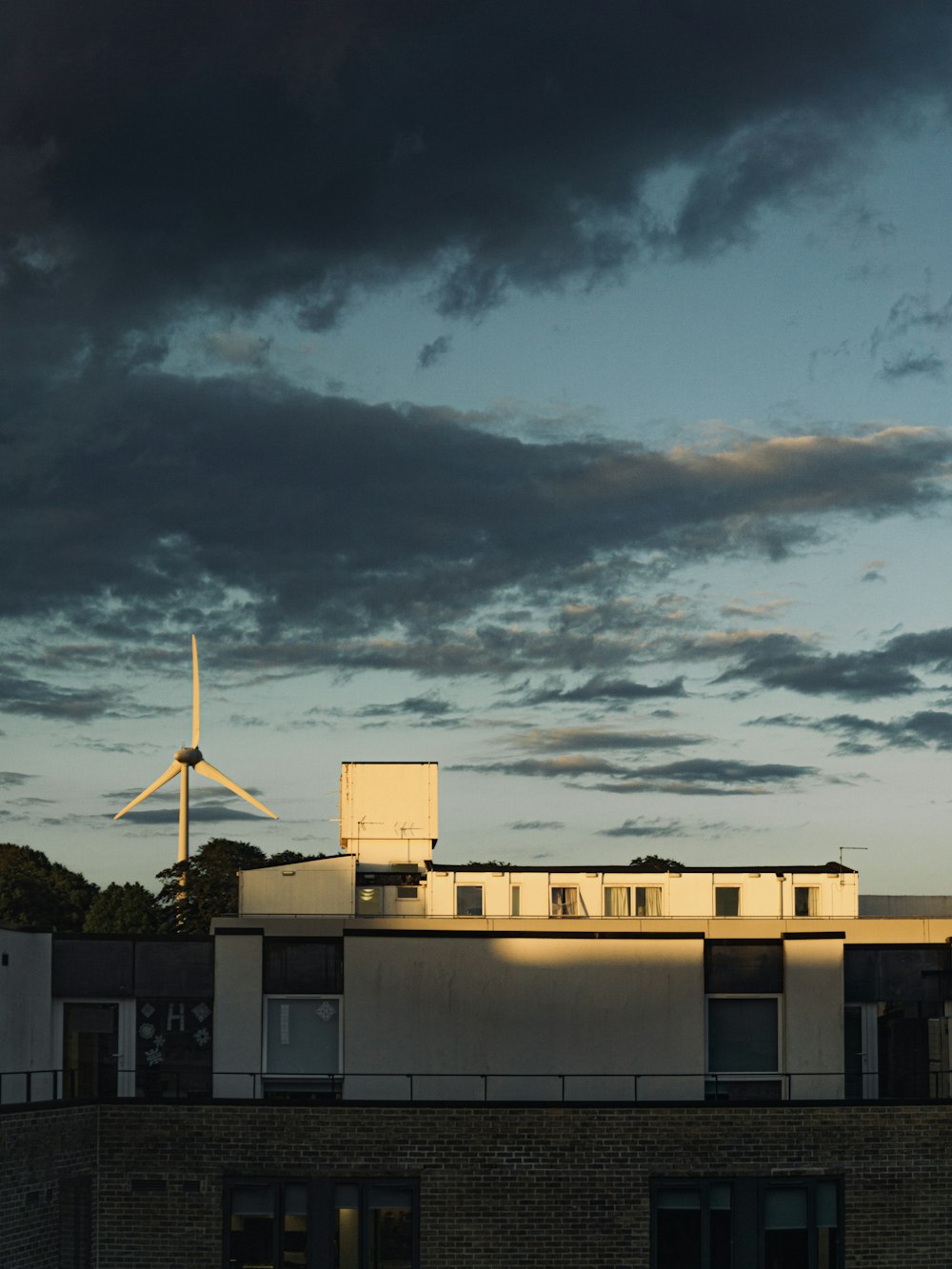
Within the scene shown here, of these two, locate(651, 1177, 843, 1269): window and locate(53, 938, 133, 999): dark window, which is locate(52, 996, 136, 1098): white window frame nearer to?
locate(53, 938, 133, 999): dark window

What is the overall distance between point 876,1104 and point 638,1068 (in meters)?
8.35

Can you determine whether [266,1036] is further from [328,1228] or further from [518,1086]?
[328,1228]

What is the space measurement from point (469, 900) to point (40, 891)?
92.8 meters

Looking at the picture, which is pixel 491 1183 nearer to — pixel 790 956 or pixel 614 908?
pixel 790 956

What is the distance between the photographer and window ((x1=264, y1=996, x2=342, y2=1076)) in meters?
47.5

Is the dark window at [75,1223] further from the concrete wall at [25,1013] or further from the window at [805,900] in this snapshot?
the window at [805,900]

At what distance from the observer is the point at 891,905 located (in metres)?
82.8

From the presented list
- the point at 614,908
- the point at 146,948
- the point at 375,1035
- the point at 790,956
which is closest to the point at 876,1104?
the point at 790,956

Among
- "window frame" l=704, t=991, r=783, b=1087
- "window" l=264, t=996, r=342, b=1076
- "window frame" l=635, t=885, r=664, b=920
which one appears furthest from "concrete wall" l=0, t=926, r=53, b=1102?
"window frame" l=635, t=885, r=664, b=920

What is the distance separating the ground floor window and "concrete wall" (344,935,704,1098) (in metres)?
7.25

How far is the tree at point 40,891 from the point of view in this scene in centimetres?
15062

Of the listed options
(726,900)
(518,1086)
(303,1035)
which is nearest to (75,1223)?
(303,1035)

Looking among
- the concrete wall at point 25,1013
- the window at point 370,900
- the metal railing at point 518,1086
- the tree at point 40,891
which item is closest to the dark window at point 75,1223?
the concrete wall at point 25,1013

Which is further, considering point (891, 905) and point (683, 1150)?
point (891, 905)
